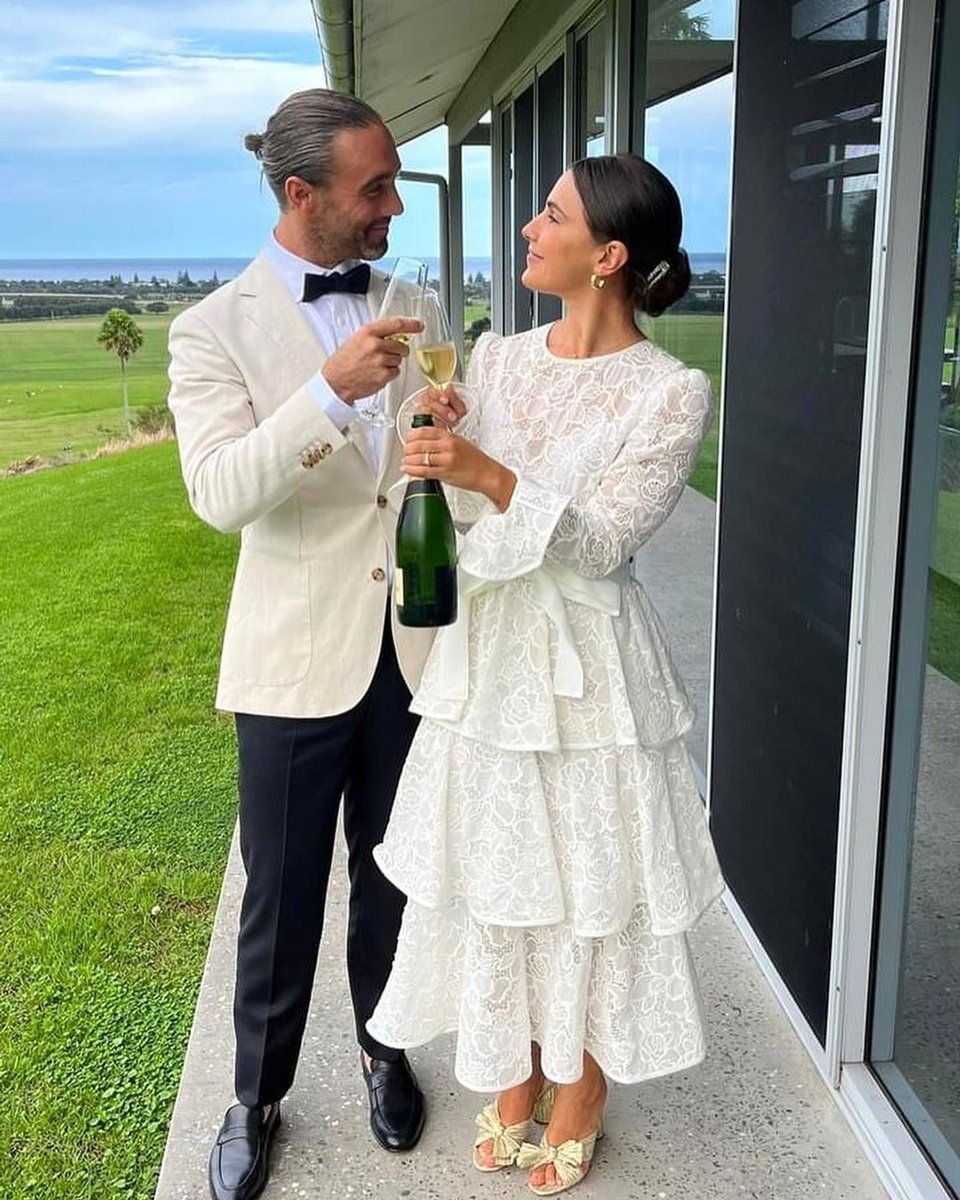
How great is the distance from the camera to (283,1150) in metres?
2.26

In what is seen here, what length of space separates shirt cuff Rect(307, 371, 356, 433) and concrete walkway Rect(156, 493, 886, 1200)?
1400 millimetres

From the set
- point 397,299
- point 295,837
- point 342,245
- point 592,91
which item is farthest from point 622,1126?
point 592,91

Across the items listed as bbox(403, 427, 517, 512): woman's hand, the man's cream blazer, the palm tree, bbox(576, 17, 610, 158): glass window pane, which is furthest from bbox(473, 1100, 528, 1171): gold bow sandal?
the palm tree

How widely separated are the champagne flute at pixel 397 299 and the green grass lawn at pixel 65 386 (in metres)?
11.7

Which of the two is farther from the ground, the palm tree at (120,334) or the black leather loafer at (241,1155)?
the palm tree at (120,334)

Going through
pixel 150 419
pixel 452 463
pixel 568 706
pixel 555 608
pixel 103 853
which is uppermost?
pixel 452 463

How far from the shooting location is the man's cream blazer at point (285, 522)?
1869mm

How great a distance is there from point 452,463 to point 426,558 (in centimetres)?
20

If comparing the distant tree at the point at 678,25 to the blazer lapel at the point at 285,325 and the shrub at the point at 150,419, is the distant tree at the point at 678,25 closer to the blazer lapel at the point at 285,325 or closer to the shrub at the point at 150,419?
the blazer lapel at the point at 285,325

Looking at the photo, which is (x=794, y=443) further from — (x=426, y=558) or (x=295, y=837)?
(x=295, y=837)

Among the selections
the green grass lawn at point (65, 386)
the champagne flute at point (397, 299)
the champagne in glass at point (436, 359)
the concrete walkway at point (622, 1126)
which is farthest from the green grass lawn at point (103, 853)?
the green grass lawn at point (65, 386)

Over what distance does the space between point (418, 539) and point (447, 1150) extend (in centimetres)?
123

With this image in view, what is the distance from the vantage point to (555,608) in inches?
72.1

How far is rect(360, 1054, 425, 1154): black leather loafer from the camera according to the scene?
7.38 ft
